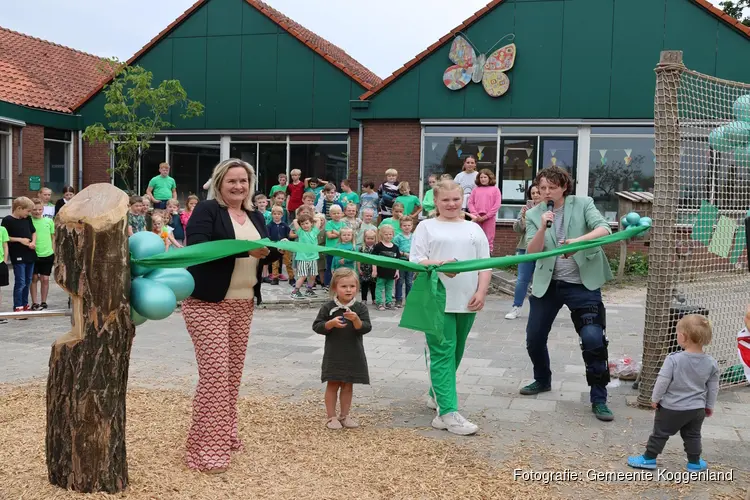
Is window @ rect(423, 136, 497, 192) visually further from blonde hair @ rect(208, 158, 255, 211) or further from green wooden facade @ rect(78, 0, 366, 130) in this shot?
blonde hair @ rect(208, 158, 255, 211)

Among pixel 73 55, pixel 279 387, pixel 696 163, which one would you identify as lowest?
pixel 279 387

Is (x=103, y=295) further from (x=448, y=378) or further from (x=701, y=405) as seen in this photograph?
→ (x=701, y=405)

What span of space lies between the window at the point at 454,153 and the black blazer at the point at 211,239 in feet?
44.7

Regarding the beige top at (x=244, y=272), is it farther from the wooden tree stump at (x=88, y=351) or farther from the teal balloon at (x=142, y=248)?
the wooden tree stump at (x=88, y=351)

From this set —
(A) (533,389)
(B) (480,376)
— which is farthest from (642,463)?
(B) (480,376)

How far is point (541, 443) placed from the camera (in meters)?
5.05

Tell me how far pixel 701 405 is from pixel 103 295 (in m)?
3.58

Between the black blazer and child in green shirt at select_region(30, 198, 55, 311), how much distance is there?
7023 millimetres

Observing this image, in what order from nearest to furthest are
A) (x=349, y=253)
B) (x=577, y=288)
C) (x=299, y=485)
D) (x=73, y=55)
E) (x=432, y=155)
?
(x=299, y=485), (x=349, y=253), (x=577, y=288), (x=432, y=155), (x=73, y=55)

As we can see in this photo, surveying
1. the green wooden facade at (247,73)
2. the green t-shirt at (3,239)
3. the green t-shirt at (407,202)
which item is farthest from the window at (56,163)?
the green t-shirt at (407,202)

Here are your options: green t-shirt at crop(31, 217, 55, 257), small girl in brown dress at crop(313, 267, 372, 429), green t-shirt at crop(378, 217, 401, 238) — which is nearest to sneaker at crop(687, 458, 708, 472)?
small girl in brown dress at crop(313, 267, 372, 429)

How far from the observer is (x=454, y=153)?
707 inches

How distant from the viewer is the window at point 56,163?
20.6m

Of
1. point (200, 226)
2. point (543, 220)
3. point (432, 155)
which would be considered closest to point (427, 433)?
point (543, 220)
